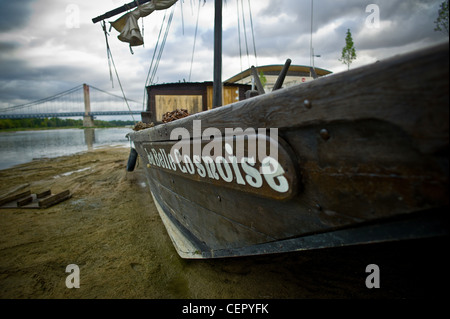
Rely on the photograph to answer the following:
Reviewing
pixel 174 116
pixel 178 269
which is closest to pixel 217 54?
pixel 174 116

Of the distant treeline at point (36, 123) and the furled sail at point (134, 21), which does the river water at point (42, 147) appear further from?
the distant treeline at point (36, 123)

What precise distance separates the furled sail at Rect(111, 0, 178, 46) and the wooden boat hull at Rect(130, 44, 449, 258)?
557cm

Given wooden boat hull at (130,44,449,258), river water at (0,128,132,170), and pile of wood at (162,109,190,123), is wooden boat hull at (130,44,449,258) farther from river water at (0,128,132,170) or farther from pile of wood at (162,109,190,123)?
river water at (0,128,132,170)

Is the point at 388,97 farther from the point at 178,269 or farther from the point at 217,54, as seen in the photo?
the point at 217,54

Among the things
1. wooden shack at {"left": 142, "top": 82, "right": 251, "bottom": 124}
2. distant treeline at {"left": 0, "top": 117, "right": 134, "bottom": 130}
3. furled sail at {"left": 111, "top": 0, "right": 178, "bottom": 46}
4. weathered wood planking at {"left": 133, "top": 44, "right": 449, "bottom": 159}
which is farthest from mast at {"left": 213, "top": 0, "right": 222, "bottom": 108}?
distant treeline at {"left": 0, "top": 117, "right": 134, "bottom": 130}

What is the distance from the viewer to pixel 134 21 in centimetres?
575

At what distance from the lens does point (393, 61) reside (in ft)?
2.19

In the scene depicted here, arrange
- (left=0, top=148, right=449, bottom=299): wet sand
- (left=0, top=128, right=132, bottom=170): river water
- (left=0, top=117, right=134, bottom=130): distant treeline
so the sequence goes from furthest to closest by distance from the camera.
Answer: (left=0, top=117, right=134, bottom=130): distant treeline, (left=0, top=128, right=132, bottom=170): river water, (left=0, top=148, right=449, bottom=299): wet sand

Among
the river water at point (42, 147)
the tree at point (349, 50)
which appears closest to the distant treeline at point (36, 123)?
the river water at point (42, 147)

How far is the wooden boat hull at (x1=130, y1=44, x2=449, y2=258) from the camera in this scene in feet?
2.11

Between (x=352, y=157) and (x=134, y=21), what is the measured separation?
22.2 feet
